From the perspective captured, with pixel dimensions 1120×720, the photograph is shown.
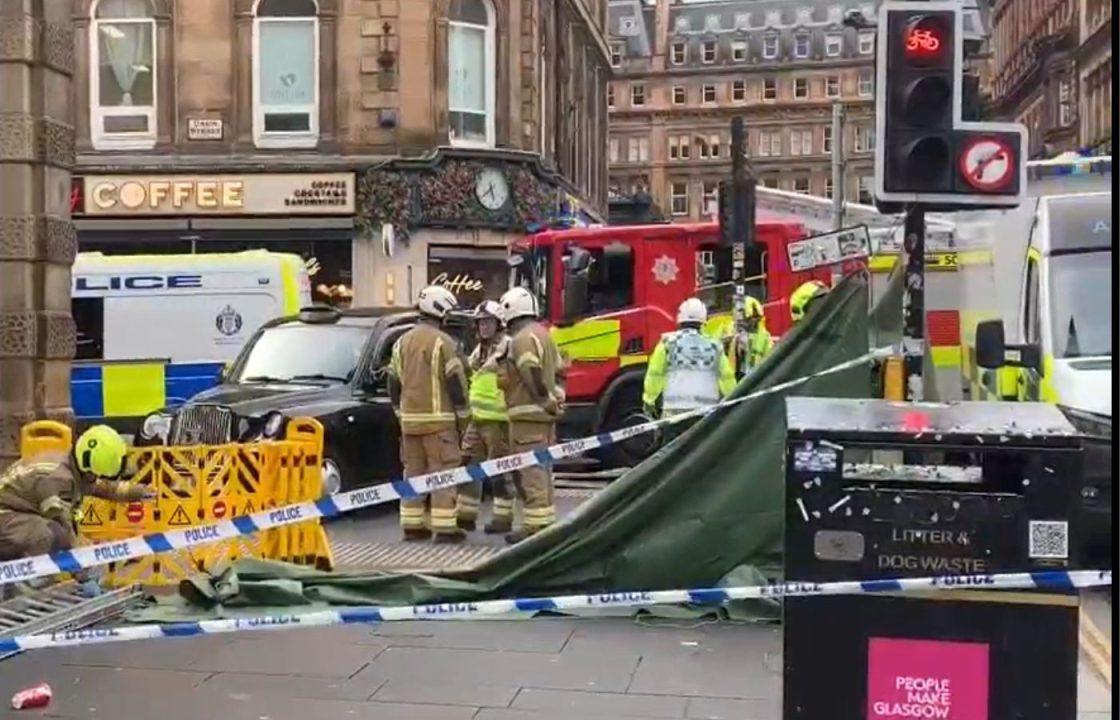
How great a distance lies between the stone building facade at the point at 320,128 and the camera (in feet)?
82.8

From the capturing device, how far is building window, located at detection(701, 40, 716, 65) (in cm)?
10638

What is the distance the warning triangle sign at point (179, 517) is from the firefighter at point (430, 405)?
92.6 inches

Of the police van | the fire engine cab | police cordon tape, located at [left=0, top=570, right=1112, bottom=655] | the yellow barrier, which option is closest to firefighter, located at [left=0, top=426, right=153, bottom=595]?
the yellow barrier

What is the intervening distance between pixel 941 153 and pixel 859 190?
91490 millimetres

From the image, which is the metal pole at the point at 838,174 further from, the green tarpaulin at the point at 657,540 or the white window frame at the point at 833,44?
the white window frame at the point at 833,44

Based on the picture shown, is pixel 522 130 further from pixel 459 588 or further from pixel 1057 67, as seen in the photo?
pixel 1057 67

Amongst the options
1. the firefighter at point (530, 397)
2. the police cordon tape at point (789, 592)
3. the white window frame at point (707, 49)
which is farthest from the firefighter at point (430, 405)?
the white window frame at point (707, 49)

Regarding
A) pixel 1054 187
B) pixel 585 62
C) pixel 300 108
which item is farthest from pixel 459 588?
pixel 585 62

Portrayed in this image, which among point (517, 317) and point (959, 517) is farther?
point (517, 317)

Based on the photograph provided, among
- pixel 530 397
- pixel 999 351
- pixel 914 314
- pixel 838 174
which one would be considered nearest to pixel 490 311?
pixel 530 397

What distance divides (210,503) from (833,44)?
103 m

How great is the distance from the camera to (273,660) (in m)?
6.66

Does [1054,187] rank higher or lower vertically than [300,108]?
lower

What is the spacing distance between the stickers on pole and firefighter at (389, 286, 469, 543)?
3.06 m
